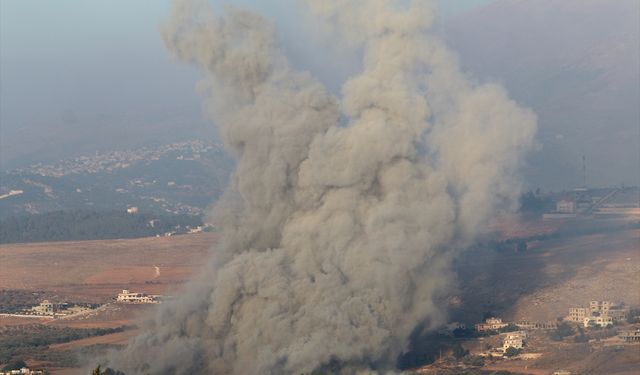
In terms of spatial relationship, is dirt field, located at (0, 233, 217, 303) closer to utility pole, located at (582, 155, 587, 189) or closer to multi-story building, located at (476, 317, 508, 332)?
multi-story building, located at (476, 317, 508, 332)

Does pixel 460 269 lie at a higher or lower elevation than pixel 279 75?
lower

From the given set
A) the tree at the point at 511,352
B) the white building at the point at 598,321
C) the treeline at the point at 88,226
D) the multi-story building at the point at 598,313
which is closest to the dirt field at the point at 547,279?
the multi-story building at the point at 598,313

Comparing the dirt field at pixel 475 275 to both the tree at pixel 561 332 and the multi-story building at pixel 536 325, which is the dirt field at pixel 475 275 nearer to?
the multi-story building at pixel 536 325

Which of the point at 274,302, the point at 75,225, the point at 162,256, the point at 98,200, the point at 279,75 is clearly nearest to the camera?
the point at 274,302

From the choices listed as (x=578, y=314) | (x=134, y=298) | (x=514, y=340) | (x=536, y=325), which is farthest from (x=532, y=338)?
(x=134, y=298)

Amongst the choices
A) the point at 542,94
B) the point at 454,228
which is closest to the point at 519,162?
the point at 454,228

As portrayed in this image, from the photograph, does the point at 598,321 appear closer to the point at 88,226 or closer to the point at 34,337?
the point at 34,337

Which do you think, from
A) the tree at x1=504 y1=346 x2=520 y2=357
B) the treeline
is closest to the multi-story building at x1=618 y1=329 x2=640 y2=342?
the tree at x1=504 y1=346 x2=520 y2=357

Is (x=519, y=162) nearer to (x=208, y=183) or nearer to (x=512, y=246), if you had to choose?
(x=512, y=246)
